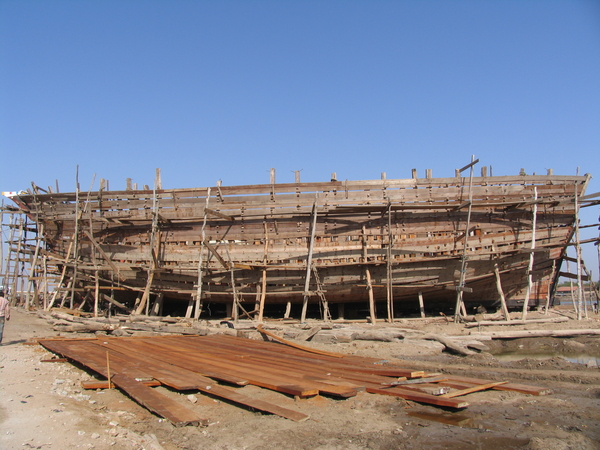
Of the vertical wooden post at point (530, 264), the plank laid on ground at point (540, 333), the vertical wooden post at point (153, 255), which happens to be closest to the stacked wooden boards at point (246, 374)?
the plank laid on ground at point (540, 333)

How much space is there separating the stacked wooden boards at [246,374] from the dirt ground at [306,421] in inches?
5.0

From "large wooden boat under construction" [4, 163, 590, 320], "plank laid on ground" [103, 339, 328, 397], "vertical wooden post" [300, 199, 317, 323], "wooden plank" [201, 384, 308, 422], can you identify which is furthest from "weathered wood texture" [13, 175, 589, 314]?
"wooden plank" [201, 384, 308, 422]

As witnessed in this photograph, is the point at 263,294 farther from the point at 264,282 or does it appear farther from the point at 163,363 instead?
the point at 163,363

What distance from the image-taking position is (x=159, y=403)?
4.98 m

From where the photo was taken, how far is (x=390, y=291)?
44.5 feet

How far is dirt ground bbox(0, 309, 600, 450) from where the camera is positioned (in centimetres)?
405

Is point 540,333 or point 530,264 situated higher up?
point 530,264

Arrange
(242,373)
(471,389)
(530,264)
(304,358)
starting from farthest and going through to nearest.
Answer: (530,264) < (304,358) < (242,373) < (471,389)

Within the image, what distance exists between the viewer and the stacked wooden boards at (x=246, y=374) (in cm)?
523

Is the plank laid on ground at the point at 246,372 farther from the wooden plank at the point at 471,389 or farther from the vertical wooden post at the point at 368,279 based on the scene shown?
the vertical wooden post at the point at 368,279

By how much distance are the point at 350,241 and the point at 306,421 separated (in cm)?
1037

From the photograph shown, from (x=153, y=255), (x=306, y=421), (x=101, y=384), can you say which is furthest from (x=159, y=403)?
(x=153, y=255)

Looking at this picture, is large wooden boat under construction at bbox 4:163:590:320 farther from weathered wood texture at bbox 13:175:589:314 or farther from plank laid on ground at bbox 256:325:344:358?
plank laid on ground at bbox 256:325:344:358

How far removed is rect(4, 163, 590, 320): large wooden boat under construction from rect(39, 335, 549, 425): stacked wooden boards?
4845 millimetres
